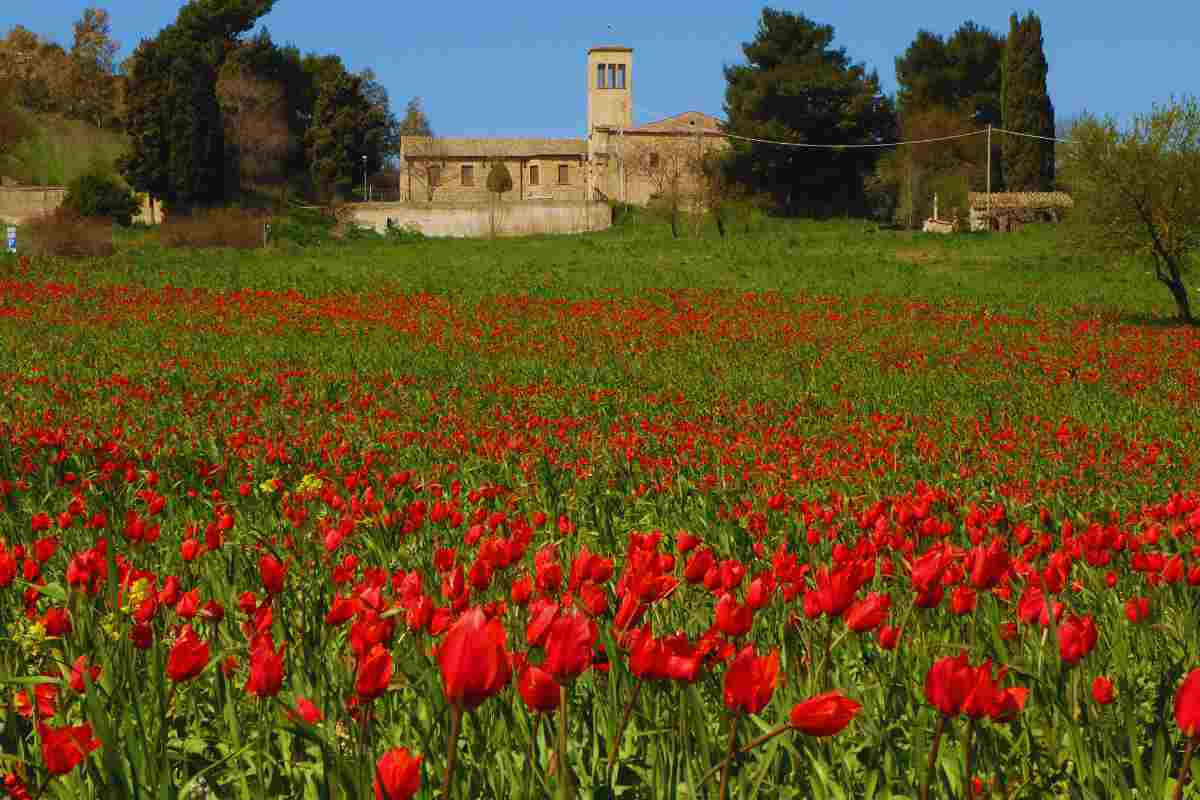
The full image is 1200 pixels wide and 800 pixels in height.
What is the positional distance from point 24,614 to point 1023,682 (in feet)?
9.88

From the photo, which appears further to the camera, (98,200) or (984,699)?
(98,200)

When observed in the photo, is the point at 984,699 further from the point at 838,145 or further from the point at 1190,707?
the point at 838,145

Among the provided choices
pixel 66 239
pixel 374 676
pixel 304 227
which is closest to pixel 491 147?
pixel 304 227

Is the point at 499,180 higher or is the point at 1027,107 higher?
the point at 1027,107

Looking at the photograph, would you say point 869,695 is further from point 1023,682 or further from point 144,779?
point 144,779

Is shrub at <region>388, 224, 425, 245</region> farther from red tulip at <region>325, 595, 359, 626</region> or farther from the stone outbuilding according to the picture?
red tulip at <region>325, 595, 359, 626</region>

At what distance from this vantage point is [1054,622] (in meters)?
2.31

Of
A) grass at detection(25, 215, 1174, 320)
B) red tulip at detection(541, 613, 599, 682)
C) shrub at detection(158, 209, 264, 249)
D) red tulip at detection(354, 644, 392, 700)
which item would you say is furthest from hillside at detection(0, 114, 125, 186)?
red tulip at detection(541, 613, 599, 682)

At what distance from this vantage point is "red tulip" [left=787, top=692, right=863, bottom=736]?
60.9 inches

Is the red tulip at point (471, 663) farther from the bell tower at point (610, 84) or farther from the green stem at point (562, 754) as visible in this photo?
the bell tower at point (610, 84)

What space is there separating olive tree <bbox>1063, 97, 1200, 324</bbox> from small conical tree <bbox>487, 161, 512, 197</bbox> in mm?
58680

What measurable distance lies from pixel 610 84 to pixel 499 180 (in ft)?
31.9

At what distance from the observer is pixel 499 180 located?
8094cm

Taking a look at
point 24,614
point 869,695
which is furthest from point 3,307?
point 869,695
